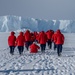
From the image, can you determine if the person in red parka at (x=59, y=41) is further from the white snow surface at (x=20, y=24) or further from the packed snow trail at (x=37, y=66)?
the white snow surface at (x=20, y=24)

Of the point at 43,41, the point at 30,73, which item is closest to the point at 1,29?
the point at 43,41

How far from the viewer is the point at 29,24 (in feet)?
405

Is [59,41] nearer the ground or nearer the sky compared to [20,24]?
nearer the sky

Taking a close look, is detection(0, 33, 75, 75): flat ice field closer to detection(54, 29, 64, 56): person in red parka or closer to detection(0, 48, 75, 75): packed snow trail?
detection(0, 48, 75, 75): packed snow trail

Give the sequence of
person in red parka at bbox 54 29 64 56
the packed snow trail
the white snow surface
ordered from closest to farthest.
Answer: the packed snow trail, person in red parka at bbox 54 29 64 56, the white snow surface

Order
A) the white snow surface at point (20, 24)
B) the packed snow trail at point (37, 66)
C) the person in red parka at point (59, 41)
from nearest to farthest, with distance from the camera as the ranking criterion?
1. the packed snow trail at point (37, 66)
2. the person in red parka at point (59, 41)
3. the white snow surface at point (20, 24)

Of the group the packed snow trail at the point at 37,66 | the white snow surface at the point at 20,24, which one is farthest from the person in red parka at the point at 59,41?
the white snow surface at the point at 20,24

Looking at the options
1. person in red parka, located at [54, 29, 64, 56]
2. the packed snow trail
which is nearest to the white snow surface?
person in red parka, located at [54, 29, 64, 56]

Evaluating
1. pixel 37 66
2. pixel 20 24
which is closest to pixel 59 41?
pixel 37 66

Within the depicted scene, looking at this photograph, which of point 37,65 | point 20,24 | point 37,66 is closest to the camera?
point 37,66

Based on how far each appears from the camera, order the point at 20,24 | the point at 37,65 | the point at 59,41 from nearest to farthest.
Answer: the point at 37,65, the point at 59,41, the point at 20,24

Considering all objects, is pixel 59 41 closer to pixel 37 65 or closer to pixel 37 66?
pixel 37 65

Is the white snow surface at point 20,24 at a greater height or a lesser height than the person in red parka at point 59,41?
lesser

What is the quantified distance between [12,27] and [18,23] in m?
2.93
